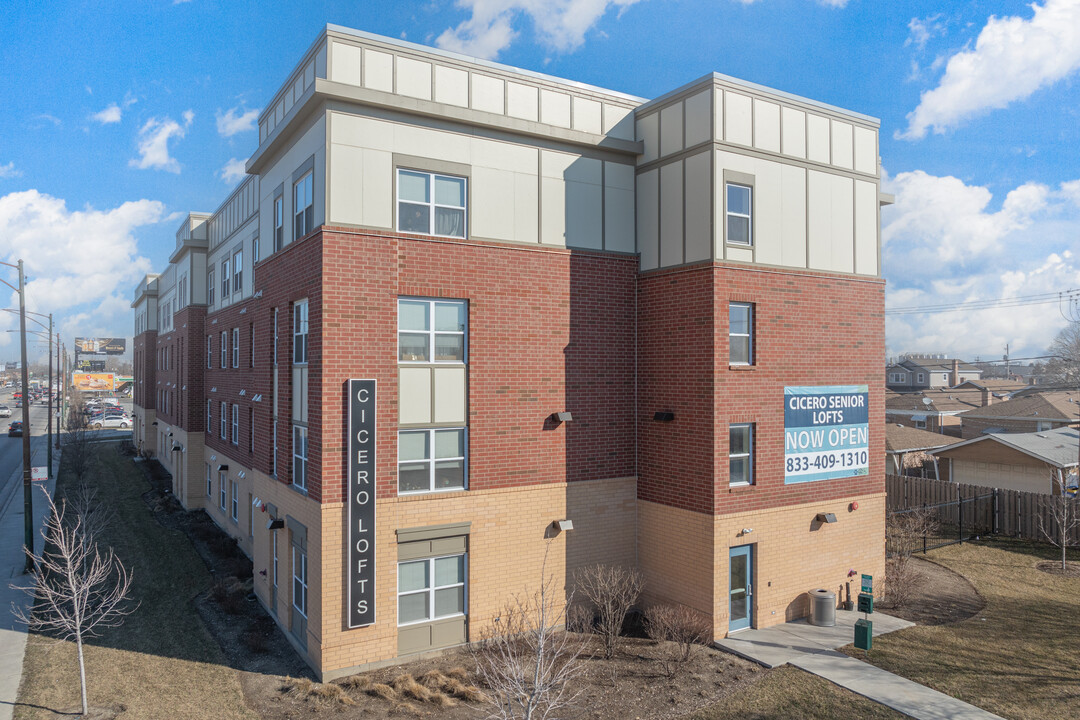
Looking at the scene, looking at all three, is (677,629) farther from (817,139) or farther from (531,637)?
(817,139)

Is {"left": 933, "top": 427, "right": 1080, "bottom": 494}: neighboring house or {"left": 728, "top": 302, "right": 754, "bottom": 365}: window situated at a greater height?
{"left": 728, "top": 302, "right": 754, "bottom": 365}: window

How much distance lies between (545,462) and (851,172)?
10.2 m

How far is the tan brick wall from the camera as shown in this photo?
45.8 feet

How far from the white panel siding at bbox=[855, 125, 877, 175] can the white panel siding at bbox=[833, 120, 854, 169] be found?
0.92ft

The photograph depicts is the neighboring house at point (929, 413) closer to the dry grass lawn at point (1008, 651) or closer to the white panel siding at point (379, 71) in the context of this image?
the dry grass lawn at point (1008, 651)

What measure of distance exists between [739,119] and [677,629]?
1089cm

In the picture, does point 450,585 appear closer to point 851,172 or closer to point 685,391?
point 685,391

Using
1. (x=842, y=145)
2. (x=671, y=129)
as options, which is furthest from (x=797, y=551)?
(x=671, y=129)

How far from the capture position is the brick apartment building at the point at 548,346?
13.0m

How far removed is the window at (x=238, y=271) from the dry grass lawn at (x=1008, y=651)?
21.2m

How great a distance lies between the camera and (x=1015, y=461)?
27.5m

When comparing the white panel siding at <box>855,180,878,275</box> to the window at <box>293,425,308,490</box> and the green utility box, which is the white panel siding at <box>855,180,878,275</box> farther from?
the window at <box>293,425,308,490</box>

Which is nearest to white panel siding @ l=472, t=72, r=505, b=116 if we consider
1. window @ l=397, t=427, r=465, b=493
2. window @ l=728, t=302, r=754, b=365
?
window @ l=728, t=302, r=754, b=365

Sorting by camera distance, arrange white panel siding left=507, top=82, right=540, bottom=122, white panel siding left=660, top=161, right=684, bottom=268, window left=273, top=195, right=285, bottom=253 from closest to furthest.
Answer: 1. white panel siding left=507, top=82, right=540, bottom=122
2. white panel siding left=660, top=161, right=684, bottom=268
3. window left=273, top=195, right=285, bottom=253
